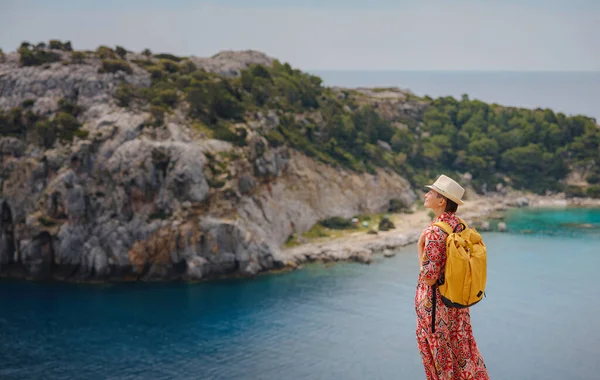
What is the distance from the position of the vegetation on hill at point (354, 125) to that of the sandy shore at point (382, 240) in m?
7.28

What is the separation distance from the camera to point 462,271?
321 inches

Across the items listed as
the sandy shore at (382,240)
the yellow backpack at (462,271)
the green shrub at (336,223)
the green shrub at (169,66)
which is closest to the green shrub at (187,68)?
the green shrub at (169,66)

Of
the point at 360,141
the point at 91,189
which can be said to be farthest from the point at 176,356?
the point at 360,141

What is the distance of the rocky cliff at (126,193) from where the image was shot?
57.8 metres

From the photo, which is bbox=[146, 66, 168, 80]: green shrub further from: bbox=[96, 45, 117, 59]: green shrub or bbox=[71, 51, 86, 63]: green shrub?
bbox=[71, 51, 86, 63]: green shrub

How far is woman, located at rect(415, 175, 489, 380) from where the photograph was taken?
8.66 m

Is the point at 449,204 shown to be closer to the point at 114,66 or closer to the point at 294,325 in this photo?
the point at 294,325

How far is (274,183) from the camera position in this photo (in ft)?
225

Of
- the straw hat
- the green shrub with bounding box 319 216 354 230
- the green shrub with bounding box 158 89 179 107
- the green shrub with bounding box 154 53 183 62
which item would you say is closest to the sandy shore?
the green shrub with bounding box 319 216 354 230

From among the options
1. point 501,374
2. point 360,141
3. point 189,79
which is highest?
point 189,79

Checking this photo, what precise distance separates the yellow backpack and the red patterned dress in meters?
0.18

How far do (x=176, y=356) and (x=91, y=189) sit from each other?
2377cm

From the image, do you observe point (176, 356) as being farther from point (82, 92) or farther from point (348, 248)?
point (82, 92)

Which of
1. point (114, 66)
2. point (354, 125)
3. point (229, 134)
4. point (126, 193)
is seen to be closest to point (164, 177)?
point (126, 193)
